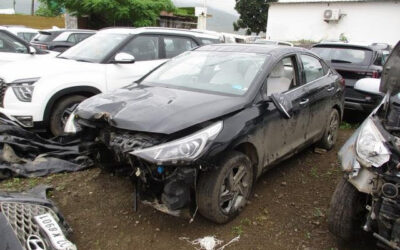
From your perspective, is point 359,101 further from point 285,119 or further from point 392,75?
point 392,75

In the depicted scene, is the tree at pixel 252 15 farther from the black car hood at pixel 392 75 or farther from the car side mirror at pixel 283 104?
the black car hood at pixel 392 75

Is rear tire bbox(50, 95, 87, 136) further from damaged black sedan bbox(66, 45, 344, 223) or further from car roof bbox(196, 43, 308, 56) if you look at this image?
car roof bbox(196, 43, 308, 56)

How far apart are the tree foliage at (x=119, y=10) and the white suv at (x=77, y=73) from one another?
14.4 metres

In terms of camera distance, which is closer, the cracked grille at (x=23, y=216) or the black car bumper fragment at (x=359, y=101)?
the cracked grille at (x=23, y=216)

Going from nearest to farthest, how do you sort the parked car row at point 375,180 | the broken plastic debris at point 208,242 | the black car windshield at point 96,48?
the parked car row at point 375,180 < the broken plastic debris at point 208,242 < the black car windshield at point 96,48

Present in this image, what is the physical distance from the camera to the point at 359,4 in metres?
28.2

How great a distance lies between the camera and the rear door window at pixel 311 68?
4.40 meters

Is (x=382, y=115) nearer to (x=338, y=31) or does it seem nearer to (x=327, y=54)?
(x=327, y=54)

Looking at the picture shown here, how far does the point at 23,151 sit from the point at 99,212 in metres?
1.68

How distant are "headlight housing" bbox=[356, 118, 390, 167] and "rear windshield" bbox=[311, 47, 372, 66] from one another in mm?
4517

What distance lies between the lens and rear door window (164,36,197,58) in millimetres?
6320

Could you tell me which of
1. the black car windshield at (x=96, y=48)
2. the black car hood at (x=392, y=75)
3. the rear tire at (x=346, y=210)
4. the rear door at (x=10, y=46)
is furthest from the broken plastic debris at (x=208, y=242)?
the rear door at (x=10, y=46)

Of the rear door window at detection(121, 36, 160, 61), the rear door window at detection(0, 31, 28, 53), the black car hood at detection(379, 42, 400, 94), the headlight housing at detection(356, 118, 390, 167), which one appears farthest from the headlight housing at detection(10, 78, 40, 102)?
the black car hood at detection(379, 42, 400, 94)

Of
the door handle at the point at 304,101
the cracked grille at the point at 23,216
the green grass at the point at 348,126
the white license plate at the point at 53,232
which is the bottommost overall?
the white license plate at the point at 53,232
